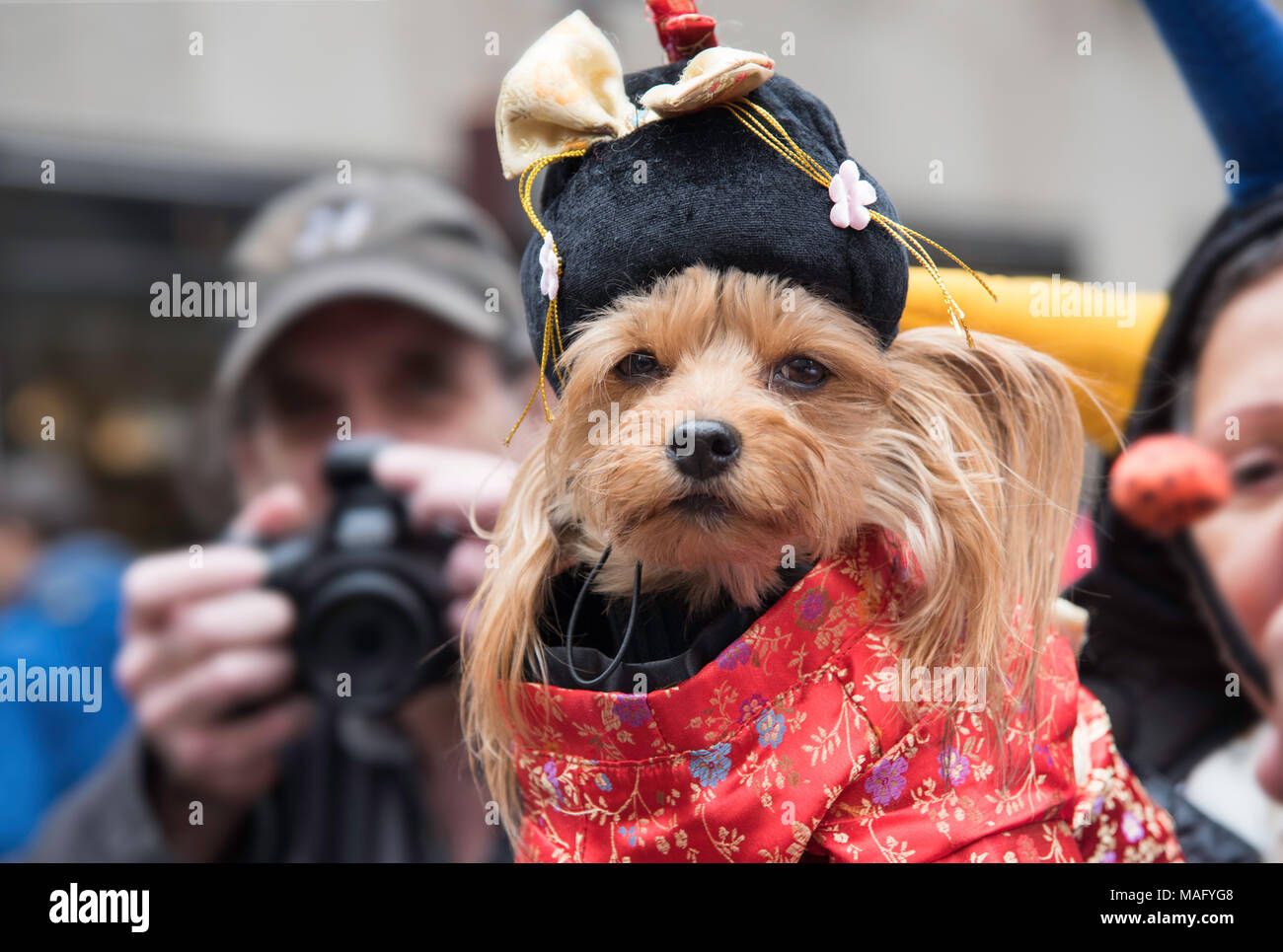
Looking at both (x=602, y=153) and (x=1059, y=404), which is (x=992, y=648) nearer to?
Answer: (x=1059, y=404)

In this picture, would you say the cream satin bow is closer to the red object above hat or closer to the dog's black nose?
the red object above hat

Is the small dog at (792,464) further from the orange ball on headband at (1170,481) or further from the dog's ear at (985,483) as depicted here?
the orange ball on headband at (1170,481)

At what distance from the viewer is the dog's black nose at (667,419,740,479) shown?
3.39 feet

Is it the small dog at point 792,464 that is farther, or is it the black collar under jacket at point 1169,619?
the black collar under jacket at point 1169,619

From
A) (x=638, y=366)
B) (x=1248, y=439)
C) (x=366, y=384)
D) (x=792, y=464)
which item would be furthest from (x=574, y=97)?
(x=366, y=384)

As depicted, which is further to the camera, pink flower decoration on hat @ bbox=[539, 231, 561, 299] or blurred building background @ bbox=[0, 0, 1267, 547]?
blurred building background @ bbox=[0, 0, 1267, 547]

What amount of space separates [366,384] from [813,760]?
1.39m

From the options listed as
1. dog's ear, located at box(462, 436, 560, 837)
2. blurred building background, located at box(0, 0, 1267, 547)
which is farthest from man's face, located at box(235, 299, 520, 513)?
blurred building background, located at box(0, 0, 1267, 547)

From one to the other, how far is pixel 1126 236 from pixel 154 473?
Answer: 5565mm

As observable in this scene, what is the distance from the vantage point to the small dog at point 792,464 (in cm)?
105

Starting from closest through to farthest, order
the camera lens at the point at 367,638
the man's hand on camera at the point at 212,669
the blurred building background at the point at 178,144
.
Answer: the camera lens at the point at 367,638 < the man's hand on camera at the point at 212,669 < the blurred building background at the point at 178,144

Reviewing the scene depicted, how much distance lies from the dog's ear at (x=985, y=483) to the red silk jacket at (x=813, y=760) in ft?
0.17

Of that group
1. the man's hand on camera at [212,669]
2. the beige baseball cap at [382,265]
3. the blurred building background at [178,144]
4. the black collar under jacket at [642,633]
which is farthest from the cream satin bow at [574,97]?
the blurred building background at [178,144]

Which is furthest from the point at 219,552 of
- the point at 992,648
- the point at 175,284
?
the point at 175,284
